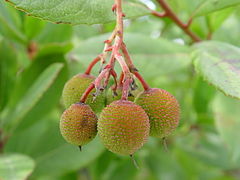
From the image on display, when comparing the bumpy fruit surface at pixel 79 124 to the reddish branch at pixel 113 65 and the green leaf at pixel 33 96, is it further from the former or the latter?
the green leaf at pixel 33 96

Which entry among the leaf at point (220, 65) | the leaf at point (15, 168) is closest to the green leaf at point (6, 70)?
the leaf at point (15, 168)

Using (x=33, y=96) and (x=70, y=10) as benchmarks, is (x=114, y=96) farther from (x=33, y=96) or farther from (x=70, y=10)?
(x=33, y=96)

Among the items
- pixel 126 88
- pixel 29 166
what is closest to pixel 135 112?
pixel 126 88

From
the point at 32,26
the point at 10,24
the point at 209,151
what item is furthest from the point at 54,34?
the point at 209,151

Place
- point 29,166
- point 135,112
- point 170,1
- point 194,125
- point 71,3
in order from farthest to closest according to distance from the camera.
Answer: point 194,125 < point 170,1 < point 29,166 < point 71,3 < point 135,112

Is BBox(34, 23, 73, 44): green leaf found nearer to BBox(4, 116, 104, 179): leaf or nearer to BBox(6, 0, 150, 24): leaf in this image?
BBox(4, 116, 104, 179): leaf

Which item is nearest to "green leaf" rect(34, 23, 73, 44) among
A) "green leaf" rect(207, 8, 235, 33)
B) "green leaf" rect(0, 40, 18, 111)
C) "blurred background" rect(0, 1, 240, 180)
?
"blurred background" rect(0, 1, 240, 180)

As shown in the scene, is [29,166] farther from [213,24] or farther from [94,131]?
[213,24]
